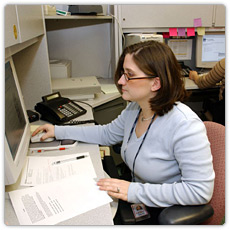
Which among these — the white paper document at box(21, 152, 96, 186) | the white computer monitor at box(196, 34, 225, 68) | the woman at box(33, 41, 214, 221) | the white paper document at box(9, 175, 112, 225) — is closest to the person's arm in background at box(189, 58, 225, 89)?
the white computer monitor at box(196, 34, 225, 68)

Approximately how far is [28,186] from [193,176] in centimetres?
58

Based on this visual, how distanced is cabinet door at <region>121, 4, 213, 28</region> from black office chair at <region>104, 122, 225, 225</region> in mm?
1316

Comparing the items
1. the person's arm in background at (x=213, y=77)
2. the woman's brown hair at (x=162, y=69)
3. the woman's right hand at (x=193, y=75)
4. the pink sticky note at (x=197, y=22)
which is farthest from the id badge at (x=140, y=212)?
the pink sticky note at (x=197, y=22)

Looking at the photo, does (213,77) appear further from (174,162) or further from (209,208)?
(209,208)

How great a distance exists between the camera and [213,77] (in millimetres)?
1848

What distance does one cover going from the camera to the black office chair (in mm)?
750

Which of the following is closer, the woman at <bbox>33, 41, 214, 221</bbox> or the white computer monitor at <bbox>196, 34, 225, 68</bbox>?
the woman at <bbox>33, 41, 214, 221</bbox>

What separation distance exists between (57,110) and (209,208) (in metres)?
0.91

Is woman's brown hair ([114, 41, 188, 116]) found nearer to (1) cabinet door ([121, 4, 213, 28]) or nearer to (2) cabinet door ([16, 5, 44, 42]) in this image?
(2) cabinet door ([16, 5, 44, 42])

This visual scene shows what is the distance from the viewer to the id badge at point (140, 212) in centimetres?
81

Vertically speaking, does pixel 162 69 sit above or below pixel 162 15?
below

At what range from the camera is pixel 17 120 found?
96cm

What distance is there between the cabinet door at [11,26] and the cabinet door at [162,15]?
1.22m

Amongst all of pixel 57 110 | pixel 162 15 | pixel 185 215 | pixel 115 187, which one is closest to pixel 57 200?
pixel 115 187
